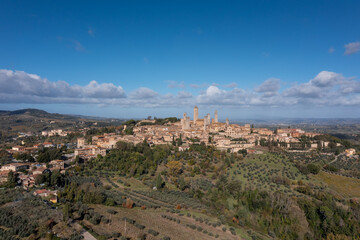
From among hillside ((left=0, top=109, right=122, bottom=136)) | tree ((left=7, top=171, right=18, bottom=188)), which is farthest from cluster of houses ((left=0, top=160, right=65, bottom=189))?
hillside ((left=0, top=109, right=122, bottom=136))

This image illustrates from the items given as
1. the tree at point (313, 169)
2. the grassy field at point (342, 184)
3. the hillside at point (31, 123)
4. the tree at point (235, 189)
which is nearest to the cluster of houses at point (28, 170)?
the tree at point (235, 189)

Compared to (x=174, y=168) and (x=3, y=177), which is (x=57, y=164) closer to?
(x=3, y=177)

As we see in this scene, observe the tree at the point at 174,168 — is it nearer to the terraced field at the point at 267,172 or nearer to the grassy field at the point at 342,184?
the terraced field at the point at 267,172

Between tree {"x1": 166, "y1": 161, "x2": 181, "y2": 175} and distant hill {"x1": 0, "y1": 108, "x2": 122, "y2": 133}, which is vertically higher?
Answer: distant hill {"x1": 0, "y1": 108, "x2": 122, "y2": 133}

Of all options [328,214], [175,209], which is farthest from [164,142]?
[328,214]

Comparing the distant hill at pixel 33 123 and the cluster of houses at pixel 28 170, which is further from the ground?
the distant hill at pixel 33 123

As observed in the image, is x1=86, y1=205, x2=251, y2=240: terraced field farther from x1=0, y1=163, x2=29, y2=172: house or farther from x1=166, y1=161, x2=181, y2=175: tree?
x1=0, y1=163, x2=29, y2=172: house

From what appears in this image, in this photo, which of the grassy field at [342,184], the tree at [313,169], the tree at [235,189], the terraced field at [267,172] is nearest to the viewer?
the tree at [235,189]

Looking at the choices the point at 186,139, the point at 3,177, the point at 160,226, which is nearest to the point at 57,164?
the point at 3,177
